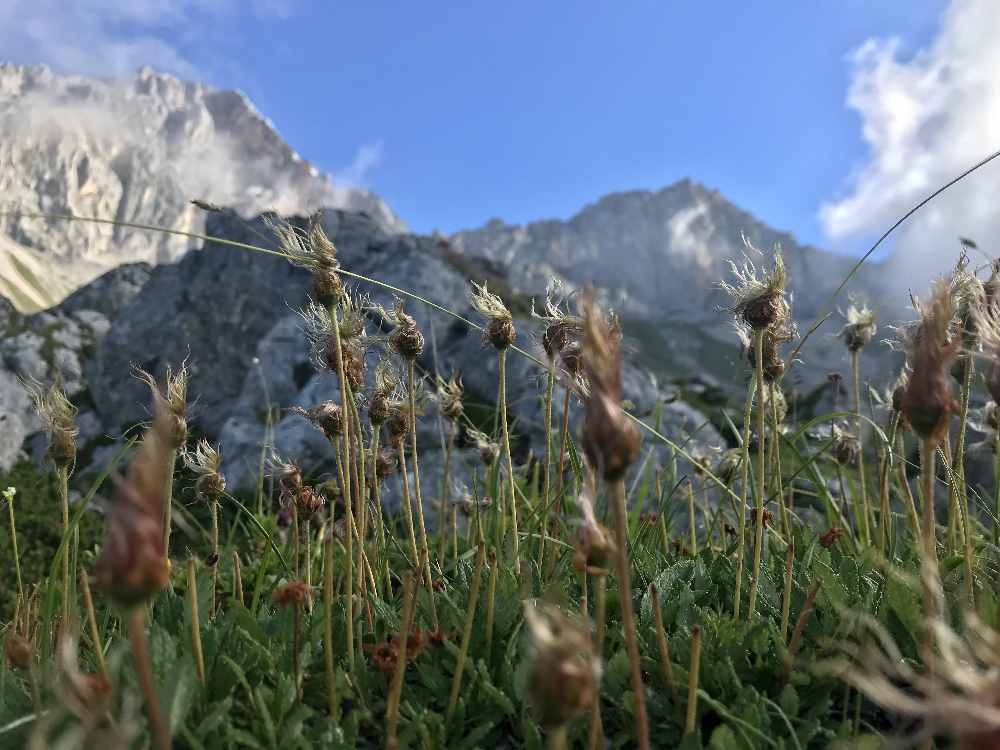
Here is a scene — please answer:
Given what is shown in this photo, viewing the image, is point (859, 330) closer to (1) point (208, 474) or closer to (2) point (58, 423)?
(1) point (208, 474)

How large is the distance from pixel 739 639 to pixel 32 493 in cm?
1996

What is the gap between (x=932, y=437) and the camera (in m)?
1.26

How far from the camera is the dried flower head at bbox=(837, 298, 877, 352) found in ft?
11.3

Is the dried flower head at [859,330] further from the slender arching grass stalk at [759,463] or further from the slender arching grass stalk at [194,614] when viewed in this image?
the slender arching grass stalk at [194,614]

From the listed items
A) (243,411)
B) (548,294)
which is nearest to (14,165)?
(243,411)

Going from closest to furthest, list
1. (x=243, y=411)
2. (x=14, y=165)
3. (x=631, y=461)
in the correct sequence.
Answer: (x=631, y=461)
(x=243, y=411)
(x=14, y=165)

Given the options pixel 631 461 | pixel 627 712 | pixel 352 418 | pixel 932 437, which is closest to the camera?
pixel 631 461

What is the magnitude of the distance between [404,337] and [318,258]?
602mm

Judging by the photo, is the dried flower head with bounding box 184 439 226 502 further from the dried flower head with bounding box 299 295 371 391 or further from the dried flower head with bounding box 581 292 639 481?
the dried flower head with bounding box 581 292 639 481

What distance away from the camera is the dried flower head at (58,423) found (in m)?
2.05

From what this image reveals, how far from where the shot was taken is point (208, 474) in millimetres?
2650

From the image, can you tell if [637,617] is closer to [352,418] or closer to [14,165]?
[352,418]

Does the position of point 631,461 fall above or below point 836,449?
below

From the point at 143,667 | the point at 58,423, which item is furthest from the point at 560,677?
the point at 58,423
